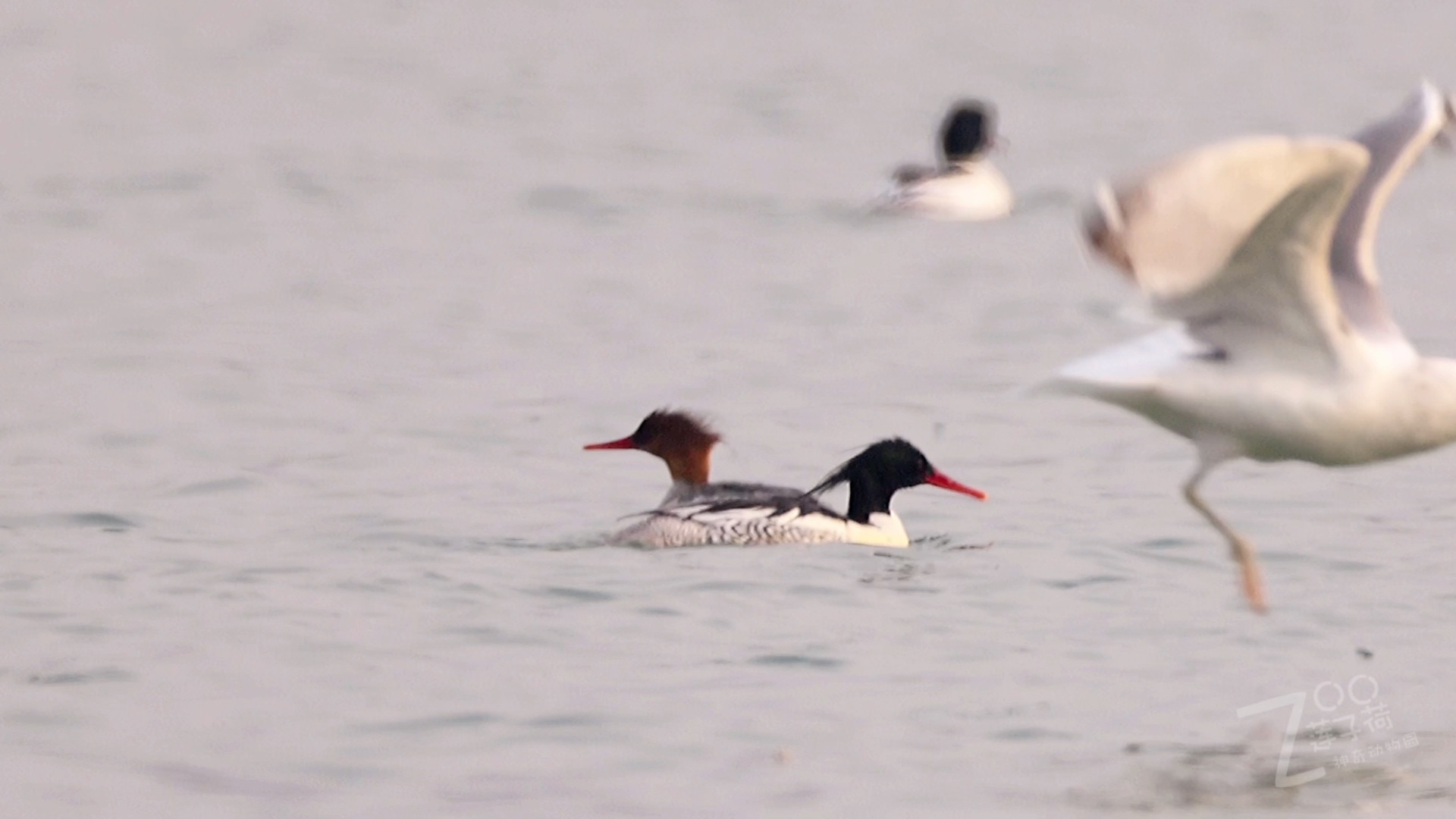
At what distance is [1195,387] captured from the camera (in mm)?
9117

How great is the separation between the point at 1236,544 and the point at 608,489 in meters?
5.16

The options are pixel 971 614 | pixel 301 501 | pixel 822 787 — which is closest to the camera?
pixel 822 787

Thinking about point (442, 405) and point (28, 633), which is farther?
point (442, 405)

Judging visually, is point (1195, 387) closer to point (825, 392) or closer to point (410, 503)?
point (410, 503)

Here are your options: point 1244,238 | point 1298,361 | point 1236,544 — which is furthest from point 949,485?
point 1244,238

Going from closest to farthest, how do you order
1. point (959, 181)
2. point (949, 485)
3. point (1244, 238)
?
1. point (1244, 238)
2. point (949, 485)
3. point (959, 181)

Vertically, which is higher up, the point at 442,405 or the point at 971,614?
the point at 442,405

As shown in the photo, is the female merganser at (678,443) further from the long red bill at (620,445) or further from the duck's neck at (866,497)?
the duck's neck at (866,497)

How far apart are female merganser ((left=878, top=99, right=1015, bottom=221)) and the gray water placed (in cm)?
43

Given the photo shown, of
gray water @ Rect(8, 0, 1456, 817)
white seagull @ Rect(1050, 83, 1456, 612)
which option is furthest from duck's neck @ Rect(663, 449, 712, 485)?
white seagull @ Rect(1050, 83, 1456, 612)

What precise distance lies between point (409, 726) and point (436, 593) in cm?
209

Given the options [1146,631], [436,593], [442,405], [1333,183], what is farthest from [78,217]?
[1333,183]

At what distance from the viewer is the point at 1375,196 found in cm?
884

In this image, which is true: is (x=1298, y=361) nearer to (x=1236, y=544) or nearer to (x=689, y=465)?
(x=1236, y=544)
